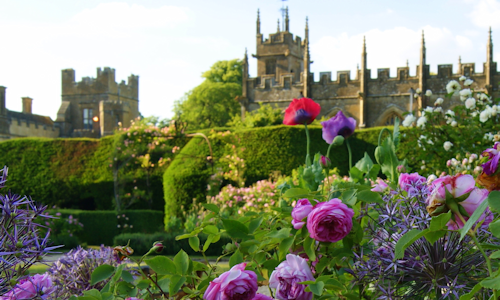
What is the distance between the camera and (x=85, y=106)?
3944 cm

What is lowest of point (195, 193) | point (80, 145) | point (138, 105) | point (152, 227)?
point (152, 227)

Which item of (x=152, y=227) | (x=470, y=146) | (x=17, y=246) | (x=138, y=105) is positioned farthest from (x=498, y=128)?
(x=138, y=105)

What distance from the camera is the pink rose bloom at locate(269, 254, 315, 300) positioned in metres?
1.03

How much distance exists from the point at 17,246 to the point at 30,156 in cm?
1380

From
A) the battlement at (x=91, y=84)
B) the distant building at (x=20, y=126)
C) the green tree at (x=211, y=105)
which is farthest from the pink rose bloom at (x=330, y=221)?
the battlement at (x=91, y=84)

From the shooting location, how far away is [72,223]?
9.95m

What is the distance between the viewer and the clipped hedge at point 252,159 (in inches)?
408

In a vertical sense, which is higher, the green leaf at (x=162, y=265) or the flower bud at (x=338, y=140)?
the flower bud at (x=338, y=140)

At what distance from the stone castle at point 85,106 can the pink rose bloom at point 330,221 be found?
108 feet

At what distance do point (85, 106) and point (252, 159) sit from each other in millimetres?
31781

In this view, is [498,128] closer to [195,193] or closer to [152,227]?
[195,193]

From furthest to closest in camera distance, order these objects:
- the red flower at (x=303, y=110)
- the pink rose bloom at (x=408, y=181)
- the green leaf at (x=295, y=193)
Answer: the red flower at (x=303, y=110), the green leaf at (x=295, y=193), the pink rose bloom at (x=408, y=181)

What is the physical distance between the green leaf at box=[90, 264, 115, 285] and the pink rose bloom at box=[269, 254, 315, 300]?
386mm

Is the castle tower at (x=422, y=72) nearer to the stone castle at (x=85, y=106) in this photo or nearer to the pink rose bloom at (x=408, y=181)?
the stone castle at (x=85, y=106)
